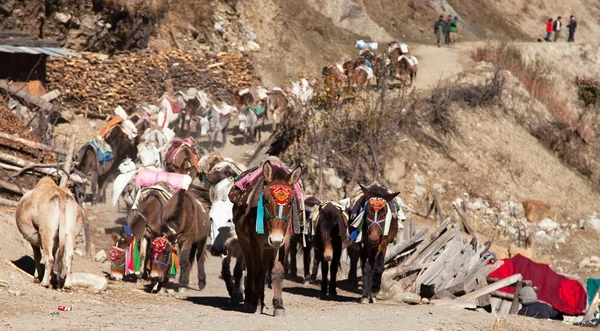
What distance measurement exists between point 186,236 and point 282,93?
63.3 feet

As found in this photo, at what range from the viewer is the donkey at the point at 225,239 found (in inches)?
526

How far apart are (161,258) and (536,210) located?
788 inches

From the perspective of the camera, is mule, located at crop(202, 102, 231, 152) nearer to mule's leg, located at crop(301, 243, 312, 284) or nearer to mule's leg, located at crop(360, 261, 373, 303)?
mule's leg, located at crop(301, 243, 312, 284)

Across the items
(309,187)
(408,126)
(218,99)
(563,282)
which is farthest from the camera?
(218,99)

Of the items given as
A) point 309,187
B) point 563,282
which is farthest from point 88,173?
point 563,282

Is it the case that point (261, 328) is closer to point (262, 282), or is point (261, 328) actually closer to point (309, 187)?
point (262, 282)

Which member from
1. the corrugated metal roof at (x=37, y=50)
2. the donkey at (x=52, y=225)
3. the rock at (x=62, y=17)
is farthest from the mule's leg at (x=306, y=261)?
the rock at (x=62, y=17)

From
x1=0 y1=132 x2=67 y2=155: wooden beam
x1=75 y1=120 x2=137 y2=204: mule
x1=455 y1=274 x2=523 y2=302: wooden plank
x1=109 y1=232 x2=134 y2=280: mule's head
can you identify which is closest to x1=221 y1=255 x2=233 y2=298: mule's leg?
x1=109 y1=232 x2=134 y2=280: mule's head

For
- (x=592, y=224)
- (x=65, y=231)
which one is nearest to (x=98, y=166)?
(x=65, y=231)

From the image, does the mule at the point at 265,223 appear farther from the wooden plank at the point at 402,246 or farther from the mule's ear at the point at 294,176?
the wooden plank at the point at 402,246

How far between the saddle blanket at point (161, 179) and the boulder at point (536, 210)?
50.3 feet

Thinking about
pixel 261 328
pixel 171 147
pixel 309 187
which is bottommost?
pixel 309 187

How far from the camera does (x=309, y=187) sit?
28109 millimetres

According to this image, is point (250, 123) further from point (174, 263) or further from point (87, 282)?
point (87, 282)
